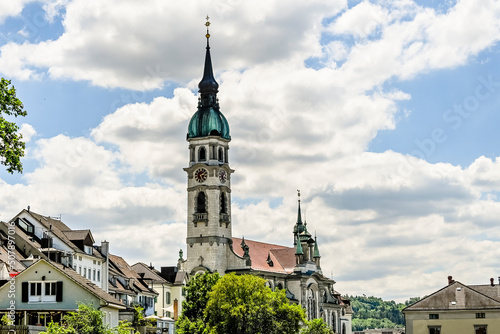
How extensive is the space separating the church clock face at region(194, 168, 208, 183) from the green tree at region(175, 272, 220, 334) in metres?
39.3

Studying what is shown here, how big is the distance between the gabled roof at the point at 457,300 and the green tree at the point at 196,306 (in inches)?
948

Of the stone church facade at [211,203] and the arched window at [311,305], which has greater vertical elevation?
the stone church facade at [211,203]

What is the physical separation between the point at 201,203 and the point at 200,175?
14.9ft

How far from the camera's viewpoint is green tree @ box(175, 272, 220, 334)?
4008 inches

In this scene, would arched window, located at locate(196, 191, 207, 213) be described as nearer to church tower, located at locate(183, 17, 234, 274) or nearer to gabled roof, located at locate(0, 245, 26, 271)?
church tower, located at locate(183, 17, 234, 274)

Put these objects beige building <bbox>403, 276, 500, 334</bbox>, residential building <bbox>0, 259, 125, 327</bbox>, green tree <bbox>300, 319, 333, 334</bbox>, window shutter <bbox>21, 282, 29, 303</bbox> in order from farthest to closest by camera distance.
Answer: green tree <bbox>300, 319, 333, 334</bbox> → beige building <bbox>403, 276, 500, 334</bbox> → window shutter <bbox>21, 282, 29, 303</bbox> → residential building <bbox>0, 259, 125, 327</bbox>

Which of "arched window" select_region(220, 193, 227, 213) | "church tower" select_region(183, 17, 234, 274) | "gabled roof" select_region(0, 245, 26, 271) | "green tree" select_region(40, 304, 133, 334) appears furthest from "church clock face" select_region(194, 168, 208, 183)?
"green tree" select_region(40, 304, 133, 334)

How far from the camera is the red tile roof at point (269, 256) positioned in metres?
158

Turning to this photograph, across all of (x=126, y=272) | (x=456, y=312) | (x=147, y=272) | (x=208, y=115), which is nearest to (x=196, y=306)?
(x=126, y=272)

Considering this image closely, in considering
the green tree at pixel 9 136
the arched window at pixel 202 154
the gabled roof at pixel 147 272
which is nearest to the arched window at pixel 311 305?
the arched window at pixel 202 154

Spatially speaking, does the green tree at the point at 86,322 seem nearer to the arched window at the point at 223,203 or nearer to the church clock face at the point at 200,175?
the church clock face at the point at 200,175

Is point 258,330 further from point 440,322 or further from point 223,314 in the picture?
point 440,322

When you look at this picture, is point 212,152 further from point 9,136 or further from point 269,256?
point 9,136

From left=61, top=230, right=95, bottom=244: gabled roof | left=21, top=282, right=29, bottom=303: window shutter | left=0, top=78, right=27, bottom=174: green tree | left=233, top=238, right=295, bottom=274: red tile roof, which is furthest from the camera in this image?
left=233, top=238, right=295, bottom=274: red tile roof
